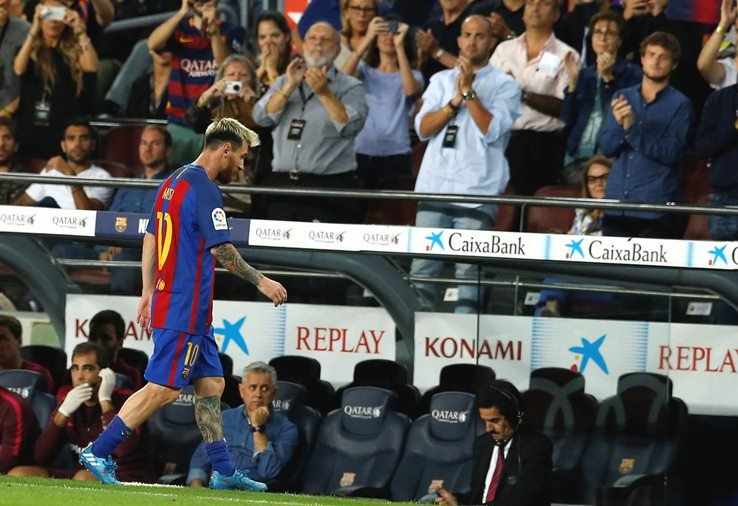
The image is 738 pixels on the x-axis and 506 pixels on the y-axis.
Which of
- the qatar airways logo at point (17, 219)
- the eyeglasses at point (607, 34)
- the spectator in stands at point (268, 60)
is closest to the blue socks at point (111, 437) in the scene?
the qatar airways logo at point (17, 219)

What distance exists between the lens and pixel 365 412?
1065 centimetres

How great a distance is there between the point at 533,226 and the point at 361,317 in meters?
1.38

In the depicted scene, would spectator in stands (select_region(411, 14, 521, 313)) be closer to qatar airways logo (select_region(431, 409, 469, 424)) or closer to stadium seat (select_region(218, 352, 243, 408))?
qatar airways logo (select_region(431, 409, 469, 424))

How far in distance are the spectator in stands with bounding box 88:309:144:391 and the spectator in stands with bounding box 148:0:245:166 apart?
6.75ft

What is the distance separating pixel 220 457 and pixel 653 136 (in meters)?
4.22

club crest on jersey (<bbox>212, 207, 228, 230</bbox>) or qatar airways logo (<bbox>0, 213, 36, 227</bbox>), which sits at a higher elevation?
qatar airways logo (<bbox>0, 213, 36, 227</bbox>)

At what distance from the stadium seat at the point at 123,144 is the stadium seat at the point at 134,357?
247cm

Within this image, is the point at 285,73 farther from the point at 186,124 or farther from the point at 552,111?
the point at 552,111

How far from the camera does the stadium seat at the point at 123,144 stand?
13.2 m

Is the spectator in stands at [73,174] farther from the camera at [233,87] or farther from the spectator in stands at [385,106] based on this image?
the spectator in stands at [385,106]

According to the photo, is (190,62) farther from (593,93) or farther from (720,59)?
(720,59)

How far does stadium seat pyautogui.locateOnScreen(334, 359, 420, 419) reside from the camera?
1059cm

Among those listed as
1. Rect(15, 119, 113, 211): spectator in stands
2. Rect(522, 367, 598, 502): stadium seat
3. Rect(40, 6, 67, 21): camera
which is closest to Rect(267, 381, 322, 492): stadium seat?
Rect(522, 367, 598, 502): stadium seat

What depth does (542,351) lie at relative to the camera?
1049cm
